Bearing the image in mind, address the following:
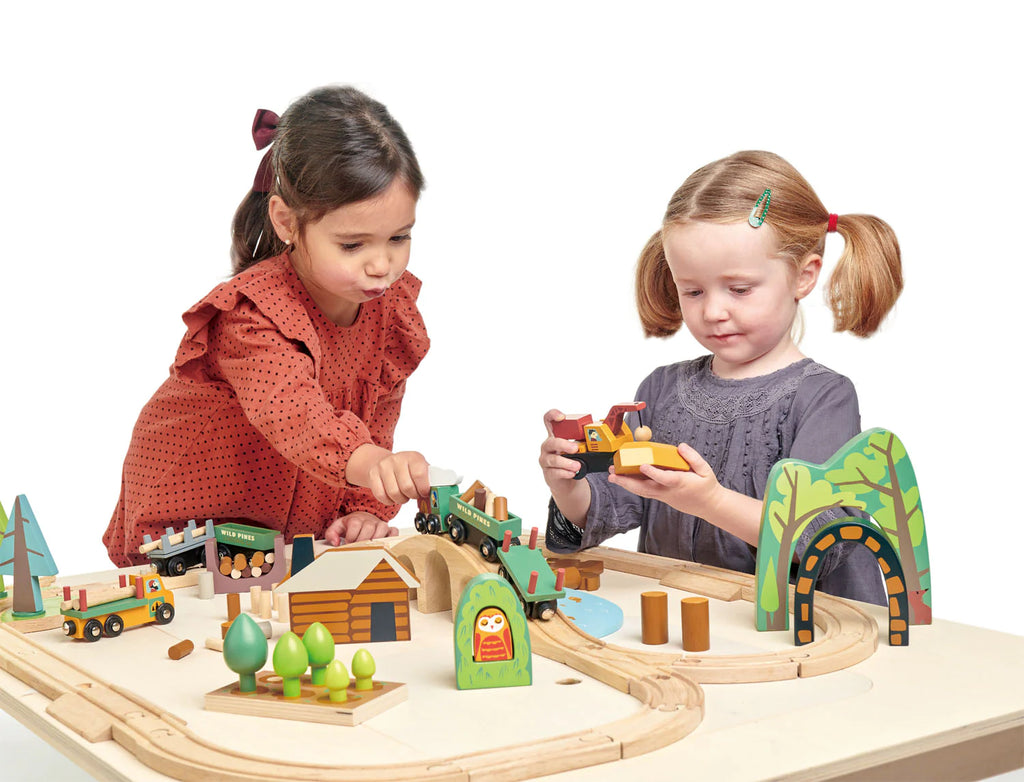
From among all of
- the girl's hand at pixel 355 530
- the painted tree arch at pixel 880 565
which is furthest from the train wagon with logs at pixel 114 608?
the painted tree arch at pixel 880 565

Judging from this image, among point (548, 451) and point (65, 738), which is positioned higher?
point (548, 451)

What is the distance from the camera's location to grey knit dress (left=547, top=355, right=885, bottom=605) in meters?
1.61

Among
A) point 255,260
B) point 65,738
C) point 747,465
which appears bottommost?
point 65,738

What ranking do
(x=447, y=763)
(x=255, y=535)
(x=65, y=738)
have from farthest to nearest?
(x=255, y=535) → (x=65, y=738) → (x=447, y=763)

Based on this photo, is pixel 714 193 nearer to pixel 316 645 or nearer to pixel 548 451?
pixel 548 451

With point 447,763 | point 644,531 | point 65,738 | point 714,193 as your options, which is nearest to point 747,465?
point 644,531

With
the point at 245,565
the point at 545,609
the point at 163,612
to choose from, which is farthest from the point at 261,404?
the point at 545,609

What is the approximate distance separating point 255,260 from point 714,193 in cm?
77

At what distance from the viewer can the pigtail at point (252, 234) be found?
1.96m

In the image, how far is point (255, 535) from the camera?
1.73 m

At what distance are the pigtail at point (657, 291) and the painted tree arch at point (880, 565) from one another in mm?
630

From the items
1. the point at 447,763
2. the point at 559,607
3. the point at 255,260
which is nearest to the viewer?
the point at 447,763

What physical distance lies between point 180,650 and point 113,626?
0.50 feet

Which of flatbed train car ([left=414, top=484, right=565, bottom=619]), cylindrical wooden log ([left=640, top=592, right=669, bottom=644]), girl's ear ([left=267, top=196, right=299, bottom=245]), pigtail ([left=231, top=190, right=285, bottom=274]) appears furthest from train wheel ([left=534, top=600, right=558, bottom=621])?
pigtail ([left=231, top=190, right=285, bottom=274])
